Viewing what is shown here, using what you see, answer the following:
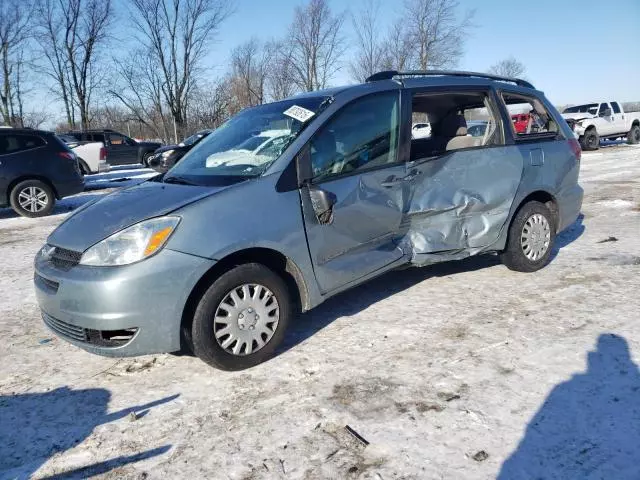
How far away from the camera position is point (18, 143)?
8.78 m

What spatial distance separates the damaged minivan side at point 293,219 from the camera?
267cm

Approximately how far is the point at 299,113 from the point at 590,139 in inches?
752

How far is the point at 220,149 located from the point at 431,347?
216 centimetres

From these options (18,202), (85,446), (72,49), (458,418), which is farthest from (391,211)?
(72,49)

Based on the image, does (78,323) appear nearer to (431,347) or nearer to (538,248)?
(431,347)

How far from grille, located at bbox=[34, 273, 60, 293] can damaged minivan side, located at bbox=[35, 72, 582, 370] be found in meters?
0.03

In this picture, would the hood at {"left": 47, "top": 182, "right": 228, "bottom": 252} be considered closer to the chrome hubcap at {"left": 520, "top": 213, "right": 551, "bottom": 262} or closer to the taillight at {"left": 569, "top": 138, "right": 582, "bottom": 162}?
the chrome hubcap at {"left": 520, "top": 213, "right": 551, "bottom": 262}

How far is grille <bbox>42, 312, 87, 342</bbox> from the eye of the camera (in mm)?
2762

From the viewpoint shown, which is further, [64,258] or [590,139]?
[590,139]

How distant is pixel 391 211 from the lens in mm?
3570

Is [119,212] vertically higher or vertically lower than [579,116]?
lower

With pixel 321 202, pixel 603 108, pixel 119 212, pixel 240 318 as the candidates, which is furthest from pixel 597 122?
pixel 119 212

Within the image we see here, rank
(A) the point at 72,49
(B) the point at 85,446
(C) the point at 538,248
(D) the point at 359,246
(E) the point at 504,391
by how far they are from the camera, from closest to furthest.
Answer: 1. (B) the point at 85,446
2. (E) the point at 504,391
3. (D) the point at 359,246
4. (C) the point at 538,248
5. (A) the point at 72,49

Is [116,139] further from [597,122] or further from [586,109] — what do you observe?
[597,122]
